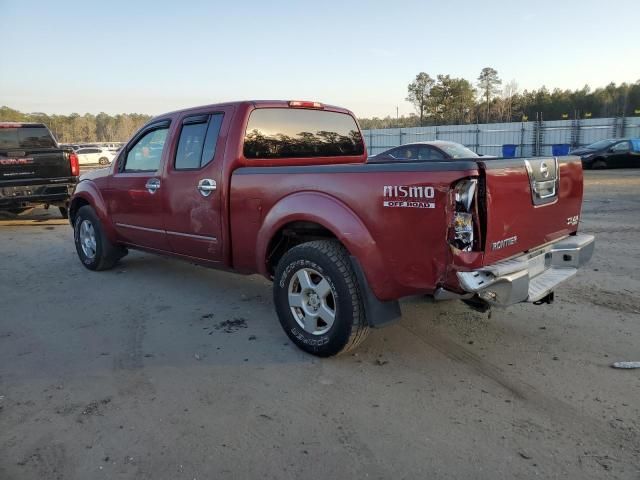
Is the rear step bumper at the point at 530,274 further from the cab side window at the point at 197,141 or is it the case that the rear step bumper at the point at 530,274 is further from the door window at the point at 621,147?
the door window at the point at 621,147

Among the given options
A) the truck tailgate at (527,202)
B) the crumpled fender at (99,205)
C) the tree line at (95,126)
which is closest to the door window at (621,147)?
the truck tailgate at (527,202)

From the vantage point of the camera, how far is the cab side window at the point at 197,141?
14.7ft

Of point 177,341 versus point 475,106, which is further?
point 475,106

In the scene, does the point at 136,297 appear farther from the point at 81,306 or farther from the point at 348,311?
the point at 348,311

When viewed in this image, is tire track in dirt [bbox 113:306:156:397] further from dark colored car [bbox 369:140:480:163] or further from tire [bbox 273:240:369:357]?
dark colored car [bbox 369:140:480:163]

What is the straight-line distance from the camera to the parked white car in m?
36.8

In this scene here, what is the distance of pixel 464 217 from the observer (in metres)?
2.89

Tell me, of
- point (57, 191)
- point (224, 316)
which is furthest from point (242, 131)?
point (57, 191)

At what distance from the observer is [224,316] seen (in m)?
4.62

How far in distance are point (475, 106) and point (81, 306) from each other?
71364mm

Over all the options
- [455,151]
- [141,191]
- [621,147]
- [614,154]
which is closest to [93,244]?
[141,191]

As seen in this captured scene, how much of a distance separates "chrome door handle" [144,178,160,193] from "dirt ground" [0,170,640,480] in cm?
112

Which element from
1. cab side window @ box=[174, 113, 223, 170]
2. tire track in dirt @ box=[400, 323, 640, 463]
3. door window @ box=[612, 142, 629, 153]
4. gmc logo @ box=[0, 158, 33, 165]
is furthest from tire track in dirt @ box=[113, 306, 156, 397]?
door window @ box=[612, 142, 629, 153]

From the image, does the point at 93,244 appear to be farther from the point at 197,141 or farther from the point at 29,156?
the point at 29,156
